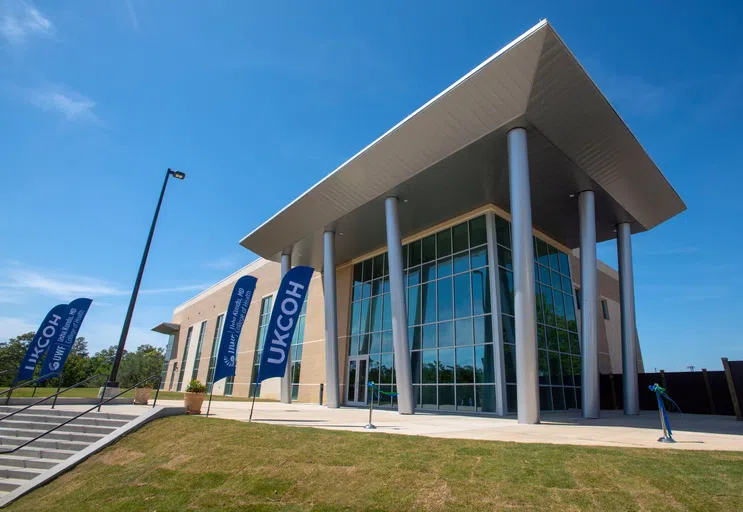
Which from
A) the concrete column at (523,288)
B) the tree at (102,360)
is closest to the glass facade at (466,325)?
the concrete column at (523,288)

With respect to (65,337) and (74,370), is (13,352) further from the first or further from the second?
(65,337)

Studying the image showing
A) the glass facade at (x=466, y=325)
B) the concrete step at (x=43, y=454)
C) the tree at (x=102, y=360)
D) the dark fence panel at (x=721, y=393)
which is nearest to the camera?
the concrete step at (x=43, y=454)

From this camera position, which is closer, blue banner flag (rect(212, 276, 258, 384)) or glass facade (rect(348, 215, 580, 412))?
blue banner flag (rect(212, 276, 258, 384))

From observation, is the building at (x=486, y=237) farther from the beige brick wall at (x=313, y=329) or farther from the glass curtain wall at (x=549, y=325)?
the beige brick wall at (x=313, y=329)

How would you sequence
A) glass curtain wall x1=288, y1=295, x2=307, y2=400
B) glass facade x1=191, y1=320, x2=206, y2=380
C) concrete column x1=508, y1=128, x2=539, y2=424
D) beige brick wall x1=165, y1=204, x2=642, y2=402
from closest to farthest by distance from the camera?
concrete column x1=508, y1=128, x2=539, y2=424
beige brick wall x1=165, y1=204, x2=642, y2=402
glass curtain wall x1=288, y1=295, x2=307, y2=400
glass facade x1=191, y1=320, x2=206, y2=380

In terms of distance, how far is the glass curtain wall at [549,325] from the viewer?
18062mm

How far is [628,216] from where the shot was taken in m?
20.1

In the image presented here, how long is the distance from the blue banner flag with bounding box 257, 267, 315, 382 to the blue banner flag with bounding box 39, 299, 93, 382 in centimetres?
1258

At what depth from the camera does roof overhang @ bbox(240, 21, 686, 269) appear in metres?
13.1

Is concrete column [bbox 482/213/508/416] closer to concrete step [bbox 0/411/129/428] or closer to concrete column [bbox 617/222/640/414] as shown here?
Result: concrete column [bbox 617/222/640/414]

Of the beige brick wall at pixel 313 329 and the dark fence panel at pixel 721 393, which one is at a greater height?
the beige brick wall at pixel 313 329

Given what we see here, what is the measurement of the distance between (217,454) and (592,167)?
1639cm

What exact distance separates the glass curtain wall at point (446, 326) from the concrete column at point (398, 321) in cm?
260

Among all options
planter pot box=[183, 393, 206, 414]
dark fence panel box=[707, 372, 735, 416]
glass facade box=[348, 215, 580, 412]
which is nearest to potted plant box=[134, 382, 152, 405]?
planter pot box=[183, 393, 206, 414]
